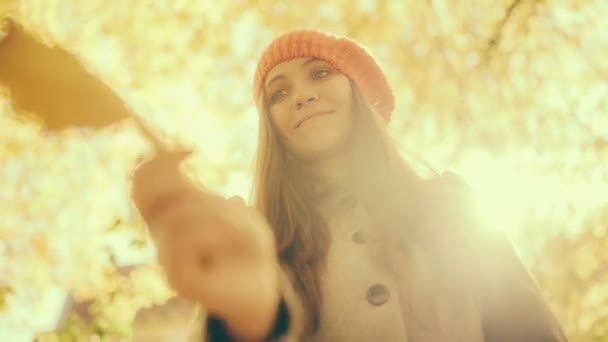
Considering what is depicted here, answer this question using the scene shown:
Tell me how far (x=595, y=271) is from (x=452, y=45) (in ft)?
4.99

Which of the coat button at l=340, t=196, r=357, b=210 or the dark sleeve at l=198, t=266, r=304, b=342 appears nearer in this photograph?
the dark sleeve at l=198, t=266, r=304, b=342

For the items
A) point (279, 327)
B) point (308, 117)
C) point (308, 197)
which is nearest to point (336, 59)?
point (308, 117)

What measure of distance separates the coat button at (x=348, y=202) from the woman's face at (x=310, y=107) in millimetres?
101

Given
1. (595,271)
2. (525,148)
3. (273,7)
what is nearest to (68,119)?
(273,7)

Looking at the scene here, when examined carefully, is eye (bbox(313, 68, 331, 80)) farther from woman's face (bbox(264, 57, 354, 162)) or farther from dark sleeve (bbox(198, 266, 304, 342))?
dark sleeve (bbox(198, 266, 304, 342))

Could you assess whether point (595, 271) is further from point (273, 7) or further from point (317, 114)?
point (317, 114)

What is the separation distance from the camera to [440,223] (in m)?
0.81

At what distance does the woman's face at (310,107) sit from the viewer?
945mm

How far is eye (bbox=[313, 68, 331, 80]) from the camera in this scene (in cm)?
99

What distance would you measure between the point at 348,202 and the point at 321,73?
0.90ft

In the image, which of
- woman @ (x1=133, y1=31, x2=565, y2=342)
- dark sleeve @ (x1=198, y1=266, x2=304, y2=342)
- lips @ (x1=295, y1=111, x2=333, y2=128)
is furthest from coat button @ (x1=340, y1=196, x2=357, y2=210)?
dark sleeve @ (x1=198, y1=266, x2=304, y2=342)

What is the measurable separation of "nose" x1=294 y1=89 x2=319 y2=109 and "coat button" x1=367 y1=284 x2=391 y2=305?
376mm

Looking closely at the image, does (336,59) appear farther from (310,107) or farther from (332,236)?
(332,236)

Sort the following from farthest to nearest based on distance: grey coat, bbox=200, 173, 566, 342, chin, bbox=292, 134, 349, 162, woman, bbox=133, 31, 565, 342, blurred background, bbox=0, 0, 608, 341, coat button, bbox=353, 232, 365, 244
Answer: blurred background, bbox=0, 0, 608, 341 → chin, bbox=292, 134, 349, 162 → coat button, bbox=353, 232, 365, 244 → grey coat, bbox=200, 173, 566, 342 → woman, bbox=133, 31, 565, 342
